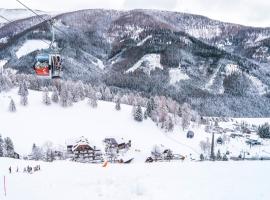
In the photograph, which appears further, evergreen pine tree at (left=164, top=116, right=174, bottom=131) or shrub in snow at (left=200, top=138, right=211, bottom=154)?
evergreen pine tree at (left=164, top=116, right=174, bottom=131)

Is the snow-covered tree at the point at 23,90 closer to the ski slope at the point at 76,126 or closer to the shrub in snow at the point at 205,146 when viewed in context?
the ski slope at the point at 76,126

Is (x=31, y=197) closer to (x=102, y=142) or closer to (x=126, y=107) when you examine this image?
(x=102, y=142)

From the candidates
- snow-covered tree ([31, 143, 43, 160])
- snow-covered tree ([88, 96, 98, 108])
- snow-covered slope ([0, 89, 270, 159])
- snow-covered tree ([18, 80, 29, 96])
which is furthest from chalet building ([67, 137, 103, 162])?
snow-covered tree ([88, 96, 98, 108])

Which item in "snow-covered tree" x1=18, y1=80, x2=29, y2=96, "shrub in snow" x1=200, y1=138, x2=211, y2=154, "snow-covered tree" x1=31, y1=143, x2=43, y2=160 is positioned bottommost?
"shrub in snow" x1=200, y1=138, x2=211, y2=154

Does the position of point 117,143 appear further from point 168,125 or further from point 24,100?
point 24,100

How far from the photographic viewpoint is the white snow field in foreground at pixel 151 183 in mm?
12727

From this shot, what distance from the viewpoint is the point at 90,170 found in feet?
59.7

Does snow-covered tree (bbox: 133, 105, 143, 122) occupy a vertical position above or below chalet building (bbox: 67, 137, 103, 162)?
above

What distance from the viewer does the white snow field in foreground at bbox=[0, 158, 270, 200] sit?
41.8 feet

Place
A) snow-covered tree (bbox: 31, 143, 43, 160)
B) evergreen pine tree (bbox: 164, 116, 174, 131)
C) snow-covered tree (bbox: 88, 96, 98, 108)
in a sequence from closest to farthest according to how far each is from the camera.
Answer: snow-covered tree (bbox: 31, 143, 43, 160) → evergreen pine tree (bbox: 164, 116, 174, 131) → snow-covered tree (bbox: 88, 96, 98, 108)

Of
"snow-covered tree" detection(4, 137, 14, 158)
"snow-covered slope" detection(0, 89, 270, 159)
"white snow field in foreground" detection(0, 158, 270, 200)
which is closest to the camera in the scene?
"white snow field in foreground" detection(0, 158, 270, 200)

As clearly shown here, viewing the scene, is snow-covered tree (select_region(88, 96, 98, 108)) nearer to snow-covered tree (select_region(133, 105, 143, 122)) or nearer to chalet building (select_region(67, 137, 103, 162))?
snow-covered tree (select_region(133, 105, 143, 122))

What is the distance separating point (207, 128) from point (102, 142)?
39.9 meters

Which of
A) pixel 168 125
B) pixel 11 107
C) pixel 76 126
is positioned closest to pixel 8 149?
pixel 76 126
